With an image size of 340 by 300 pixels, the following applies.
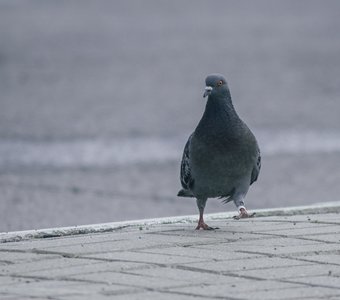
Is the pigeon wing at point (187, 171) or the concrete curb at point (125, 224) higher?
the pigeon wing at point (187, 171)

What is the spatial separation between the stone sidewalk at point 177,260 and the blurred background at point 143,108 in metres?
1.70

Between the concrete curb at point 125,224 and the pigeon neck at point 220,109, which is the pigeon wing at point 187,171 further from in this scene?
the concrete curb at point 125,224

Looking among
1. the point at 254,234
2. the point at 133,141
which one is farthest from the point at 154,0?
the point at 254,234

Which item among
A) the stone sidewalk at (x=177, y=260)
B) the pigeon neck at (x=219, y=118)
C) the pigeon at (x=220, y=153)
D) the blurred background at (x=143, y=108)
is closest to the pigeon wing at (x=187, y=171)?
the pigeon at (x=220, y=153)

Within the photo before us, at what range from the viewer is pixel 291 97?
18500 millimetres

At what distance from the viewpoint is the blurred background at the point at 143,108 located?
10.8 metres

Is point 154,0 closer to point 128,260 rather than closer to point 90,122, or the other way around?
point 90,122

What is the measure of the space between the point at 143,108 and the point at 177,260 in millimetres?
11019

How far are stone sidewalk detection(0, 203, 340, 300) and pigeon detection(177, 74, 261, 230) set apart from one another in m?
0.24

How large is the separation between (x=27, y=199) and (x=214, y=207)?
4.78ft

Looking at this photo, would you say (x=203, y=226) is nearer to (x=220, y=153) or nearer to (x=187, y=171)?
(x=187, y=171)

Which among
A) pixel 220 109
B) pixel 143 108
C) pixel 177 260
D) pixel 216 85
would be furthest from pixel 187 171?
pixel 143 108

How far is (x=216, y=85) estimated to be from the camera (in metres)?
7.65

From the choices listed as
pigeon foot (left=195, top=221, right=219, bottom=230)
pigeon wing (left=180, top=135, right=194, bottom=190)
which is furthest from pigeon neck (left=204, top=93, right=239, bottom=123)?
pigeon foot (left=195, top=221, right=219, bottom=230)
